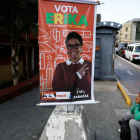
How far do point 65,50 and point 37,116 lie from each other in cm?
310

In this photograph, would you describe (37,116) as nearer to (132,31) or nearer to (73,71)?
(73,71)

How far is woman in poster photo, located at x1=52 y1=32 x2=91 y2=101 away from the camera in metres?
3.69

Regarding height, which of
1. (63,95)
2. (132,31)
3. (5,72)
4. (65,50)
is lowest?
(5,72)

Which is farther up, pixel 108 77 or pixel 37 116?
pixel 108 77

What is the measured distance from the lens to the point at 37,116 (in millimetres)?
5895

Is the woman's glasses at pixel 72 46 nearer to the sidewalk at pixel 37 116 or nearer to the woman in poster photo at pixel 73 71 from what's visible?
the woman in poster photo at pixel 73 71

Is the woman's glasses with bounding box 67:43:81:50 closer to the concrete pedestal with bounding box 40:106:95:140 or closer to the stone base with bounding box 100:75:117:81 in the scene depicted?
the concrete pedestal with bounding box 40:106:95:140

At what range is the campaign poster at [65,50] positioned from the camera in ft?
11.6

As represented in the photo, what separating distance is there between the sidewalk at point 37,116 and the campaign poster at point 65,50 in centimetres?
163

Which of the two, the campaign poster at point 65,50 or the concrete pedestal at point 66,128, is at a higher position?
the campaign poster at point 65,50

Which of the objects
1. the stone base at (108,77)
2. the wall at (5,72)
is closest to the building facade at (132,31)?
the stone base at (108,77)

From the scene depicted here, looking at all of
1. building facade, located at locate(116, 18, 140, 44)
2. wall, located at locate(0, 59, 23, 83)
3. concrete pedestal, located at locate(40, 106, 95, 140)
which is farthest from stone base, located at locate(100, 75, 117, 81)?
building facade, located at locate(116, 18, 140, 44)

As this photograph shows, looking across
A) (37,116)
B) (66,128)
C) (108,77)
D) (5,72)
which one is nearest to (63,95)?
(66,128)

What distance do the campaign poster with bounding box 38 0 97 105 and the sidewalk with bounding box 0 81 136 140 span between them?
1629 mm
